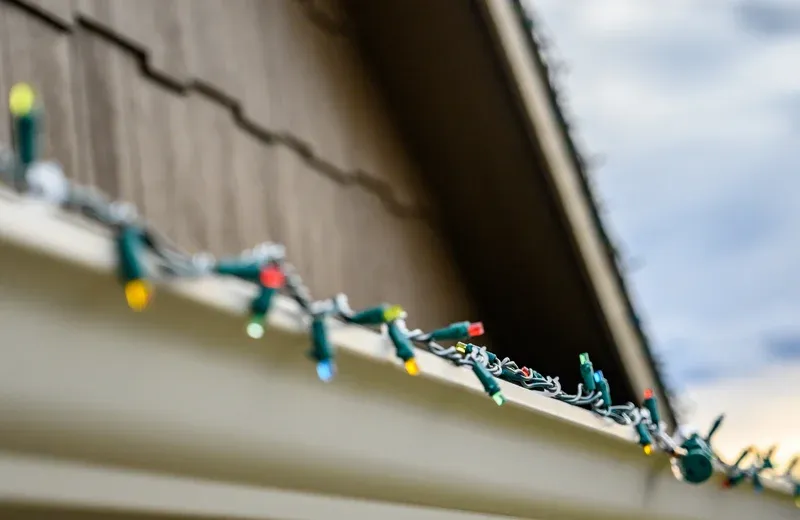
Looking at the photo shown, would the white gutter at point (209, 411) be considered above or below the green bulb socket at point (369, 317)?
below

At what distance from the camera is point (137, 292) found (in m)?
0.37

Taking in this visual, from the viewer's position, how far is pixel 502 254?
1.09 metres

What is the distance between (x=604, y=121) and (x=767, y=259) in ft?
1.79

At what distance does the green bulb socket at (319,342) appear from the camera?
18.6 inches

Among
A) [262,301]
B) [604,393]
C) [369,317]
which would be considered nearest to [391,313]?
[369,317]

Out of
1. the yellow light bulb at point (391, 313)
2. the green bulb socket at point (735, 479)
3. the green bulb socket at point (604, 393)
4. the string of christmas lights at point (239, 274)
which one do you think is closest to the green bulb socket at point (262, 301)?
the string of christmas lights at point (239, 274)

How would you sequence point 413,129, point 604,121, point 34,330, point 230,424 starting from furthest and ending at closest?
point 604,121 → point 413,129 → point 230,424 → point 34,330

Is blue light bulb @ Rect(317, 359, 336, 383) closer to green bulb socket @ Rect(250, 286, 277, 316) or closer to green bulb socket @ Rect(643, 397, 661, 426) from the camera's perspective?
green bulb socket @ Rect(250, 286, 277, 316)

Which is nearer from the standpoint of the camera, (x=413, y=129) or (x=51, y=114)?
(x=51, y=114)

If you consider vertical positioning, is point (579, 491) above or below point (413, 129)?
below

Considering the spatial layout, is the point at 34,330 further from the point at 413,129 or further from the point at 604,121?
the point at 604,121

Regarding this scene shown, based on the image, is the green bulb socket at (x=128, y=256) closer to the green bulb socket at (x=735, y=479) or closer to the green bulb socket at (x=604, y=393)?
the green bulb socket at (x=604, y=393)

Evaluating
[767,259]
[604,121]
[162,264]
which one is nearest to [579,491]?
[162,264]

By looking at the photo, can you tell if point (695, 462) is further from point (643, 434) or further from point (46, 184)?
point (46, 184)
